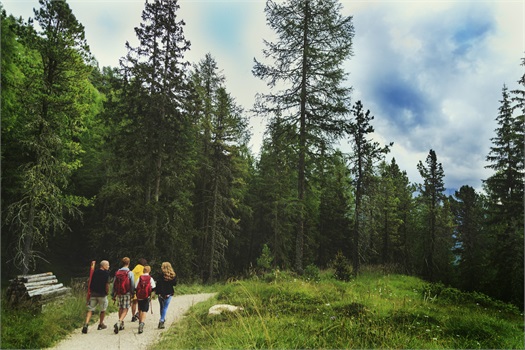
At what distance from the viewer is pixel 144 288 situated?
938 centimetres

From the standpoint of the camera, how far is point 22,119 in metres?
16.3

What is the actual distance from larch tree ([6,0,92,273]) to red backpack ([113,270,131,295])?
274 inches

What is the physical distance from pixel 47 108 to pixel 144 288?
411 inches

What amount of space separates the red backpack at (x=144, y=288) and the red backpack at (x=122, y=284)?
0.40 metres

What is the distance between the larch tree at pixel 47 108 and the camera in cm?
1390

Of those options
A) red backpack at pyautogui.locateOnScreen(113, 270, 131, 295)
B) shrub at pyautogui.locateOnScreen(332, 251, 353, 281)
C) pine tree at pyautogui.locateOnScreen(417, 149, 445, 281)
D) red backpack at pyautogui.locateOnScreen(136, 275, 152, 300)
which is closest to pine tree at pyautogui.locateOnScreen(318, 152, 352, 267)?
pine tree at pyautogui.locateOnScreen(417, 149, 445, 281)

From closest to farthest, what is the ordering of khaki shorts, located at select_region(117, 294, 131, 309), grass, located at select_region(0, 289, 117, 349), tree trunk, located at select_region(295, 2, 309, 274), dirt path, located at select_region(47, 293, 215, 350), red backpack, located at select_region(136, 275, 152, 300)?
1. grass, located at select_region(0, 289, 117, 349)
2. dirt path, located at select_region(47, 293, 215, 350)
3. red backpack, located at select_region(136, 275, 152, 300)
4. khaki shorts, located at select_region(117, 294, 131, 309)
5. tree trunk, located at select_region(295, 2, 309, 274)

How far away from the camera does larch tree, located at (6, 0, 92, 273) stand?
13898 millimetres

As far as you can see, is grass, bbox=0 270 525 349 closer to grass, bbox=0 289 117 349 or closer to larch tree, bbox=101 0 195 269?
grass, bbox=0 289 117 349

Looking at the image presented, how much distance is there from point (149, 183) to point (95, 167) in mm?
11431

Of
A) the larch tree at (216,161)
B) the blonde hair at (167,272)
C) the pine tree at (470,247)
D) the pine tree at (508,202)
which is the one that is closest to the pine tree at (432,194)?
the pine tree at (470,247)

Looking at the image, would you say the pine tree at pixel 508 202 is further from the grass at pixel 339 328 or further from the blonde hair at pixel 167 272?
the blonde hair at pixel 167 272

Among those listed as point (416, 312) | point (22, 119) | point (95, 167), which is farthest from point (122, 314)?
point (95, 167)

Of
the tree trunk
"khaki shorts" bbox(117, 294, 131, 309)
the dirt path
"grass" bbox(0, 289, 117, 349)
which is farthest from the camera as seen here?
the tree trunk
